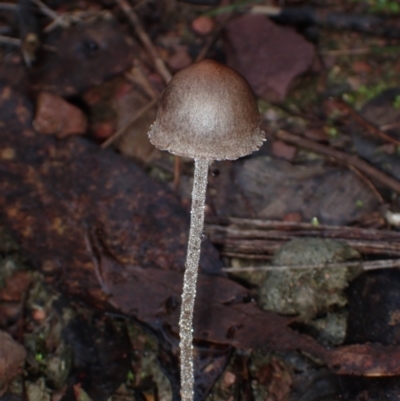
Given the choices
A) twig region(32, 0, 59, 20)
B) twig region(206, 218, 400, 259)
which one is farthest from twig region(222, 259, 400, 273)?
twig region(32, 0, 59, 20)

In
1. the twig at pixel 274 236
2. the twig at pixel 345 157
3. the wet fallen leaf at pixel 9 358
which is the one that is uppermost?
the twig at pixel 345 157

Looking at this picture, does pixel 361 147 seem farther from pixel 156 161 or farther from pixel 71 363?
pixel 71 363

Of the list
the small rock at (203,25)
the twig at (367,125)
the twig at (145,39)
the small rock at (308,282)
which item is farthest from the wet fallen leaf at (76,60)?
the small rock at (308,282)

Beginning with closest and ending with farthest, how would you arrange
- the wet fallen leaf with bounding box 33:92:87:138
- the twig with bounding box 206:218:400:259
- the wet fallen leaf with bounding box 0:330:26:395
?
the wet fallen leaf with bounding box 0:330:26:395 → the twig with bounding box 206:218:400:259 → the wet fallen leaf with bounding box 33:92:87:138

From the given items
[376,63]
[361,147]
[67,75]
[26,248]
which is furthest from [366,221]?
[67,75]

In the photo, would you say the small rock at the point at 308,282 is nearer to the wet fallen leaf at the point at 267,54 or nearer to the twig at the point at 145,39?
the wet fallen leaf at the point at 267,54

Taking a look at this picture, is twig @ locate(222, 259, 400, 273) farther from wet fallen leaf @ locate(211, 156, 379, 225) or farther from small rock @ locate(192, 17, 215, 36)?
small rock @ locate(192, 17, 215, 36)
